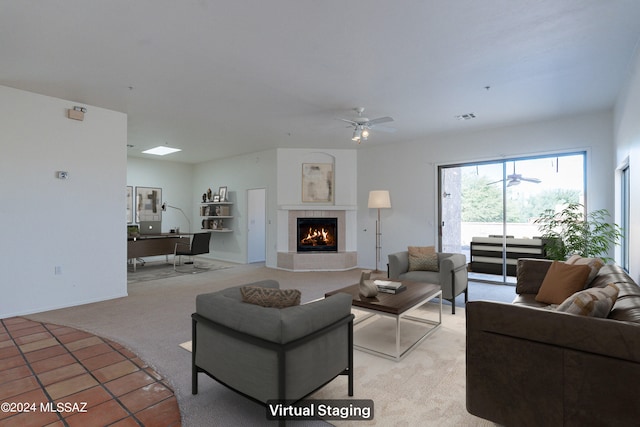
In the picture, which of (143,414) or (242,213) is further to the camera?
(242,213)

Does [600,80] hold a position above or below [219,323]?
above

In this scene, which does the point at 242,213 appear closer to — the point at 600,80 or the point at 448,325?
the point at 448,325

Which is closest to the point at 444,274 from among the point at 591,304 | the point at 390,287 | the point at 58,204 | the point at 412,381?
the point at 390,287

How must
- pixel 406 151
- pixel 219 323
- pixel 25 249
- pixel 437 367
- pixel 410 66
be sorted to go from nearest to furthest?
1. pixel 219 323
2. pixel 437 367
3. pixel 410 66
4. pixel 25 249
5. pixel 406 151

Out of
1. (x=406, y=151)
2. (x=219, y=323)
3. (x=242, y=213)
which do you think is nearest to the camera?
(x=219, y=323)

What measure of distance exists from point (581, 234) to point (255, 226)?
23.4ft

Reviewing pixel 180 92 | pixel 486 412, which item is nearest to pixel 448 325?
pixel 486 412

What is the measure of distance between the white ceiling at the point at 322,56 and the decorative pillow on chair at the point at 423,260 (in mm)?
2133

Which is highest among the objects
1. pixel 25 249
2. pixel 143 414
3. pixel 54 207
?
pixel 54 207

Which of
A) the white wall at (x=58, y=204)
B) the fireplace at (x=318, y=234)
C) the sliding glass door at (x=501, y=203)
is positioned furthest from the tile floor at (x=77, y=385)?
the sliding glass door at (x=501, y=203)

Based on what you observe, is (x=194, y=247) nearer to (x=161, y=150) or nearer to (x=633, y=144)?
(x=161, y=150)

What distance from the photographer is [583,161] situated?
203 inches

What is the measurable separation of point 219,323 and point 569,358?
1972 mm

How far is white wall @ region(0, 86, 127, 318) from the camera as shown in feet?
13.2
